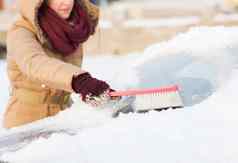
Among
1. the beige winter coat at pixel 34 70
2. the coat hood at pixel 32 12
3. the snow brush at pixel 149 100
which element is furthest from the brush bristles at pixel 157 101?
the coat hood at pixel 32 12

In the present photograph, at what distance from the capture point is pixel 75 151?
175cm

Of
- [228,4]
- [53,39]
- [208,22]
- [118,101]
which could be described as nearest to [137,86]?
[53,39]

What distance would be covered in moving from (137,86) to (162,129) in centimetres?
98

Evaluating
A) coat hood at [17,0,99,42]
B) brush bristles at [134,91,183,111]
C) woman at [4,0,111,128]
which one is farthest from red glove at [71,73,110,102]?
coat hood at [17,0,99,42]

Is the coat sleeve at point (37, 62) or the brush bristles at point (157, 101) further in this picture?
the coat sleeve at point (37, 62)

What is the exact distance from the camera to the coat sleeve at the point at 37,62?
2.27m

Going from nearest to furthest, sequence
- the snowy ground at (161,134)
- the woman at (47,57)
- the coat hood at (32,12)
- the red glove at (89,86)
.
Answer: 1. the snowy ground at (161,134)
2. the red glove at (89,86)
3. the woman at (47,57)
4. the coat hood at (32,12)

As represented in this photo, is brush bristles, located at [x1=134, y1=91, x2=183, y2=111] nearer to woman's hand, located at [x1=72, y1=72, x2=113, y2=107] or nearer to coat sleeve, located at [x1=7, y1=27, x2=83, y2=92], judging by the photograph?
woman's hand, located at [x1=72, y1=72, x2=113, y2=107]

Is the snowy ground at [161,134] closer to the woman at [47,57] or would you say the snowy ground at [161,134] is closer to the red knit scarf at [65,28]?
the woman at [47,57]

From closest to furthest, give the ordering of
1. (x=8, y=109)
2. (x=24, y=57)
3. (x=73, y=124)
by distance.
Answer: (x=73, y=124) → (x=24, y=57) → (x=8, y=109)

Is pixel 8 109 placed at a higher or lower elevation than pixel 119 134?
lower

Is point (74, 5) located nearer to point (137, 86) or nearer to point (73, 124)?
point (137, 86)

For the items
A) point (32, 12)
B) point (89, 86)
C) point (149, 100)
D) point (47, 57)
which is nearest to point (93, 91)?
point (89, 86)

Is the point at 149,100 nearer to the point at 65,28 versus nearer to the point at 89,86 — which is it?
the point at 89,86
